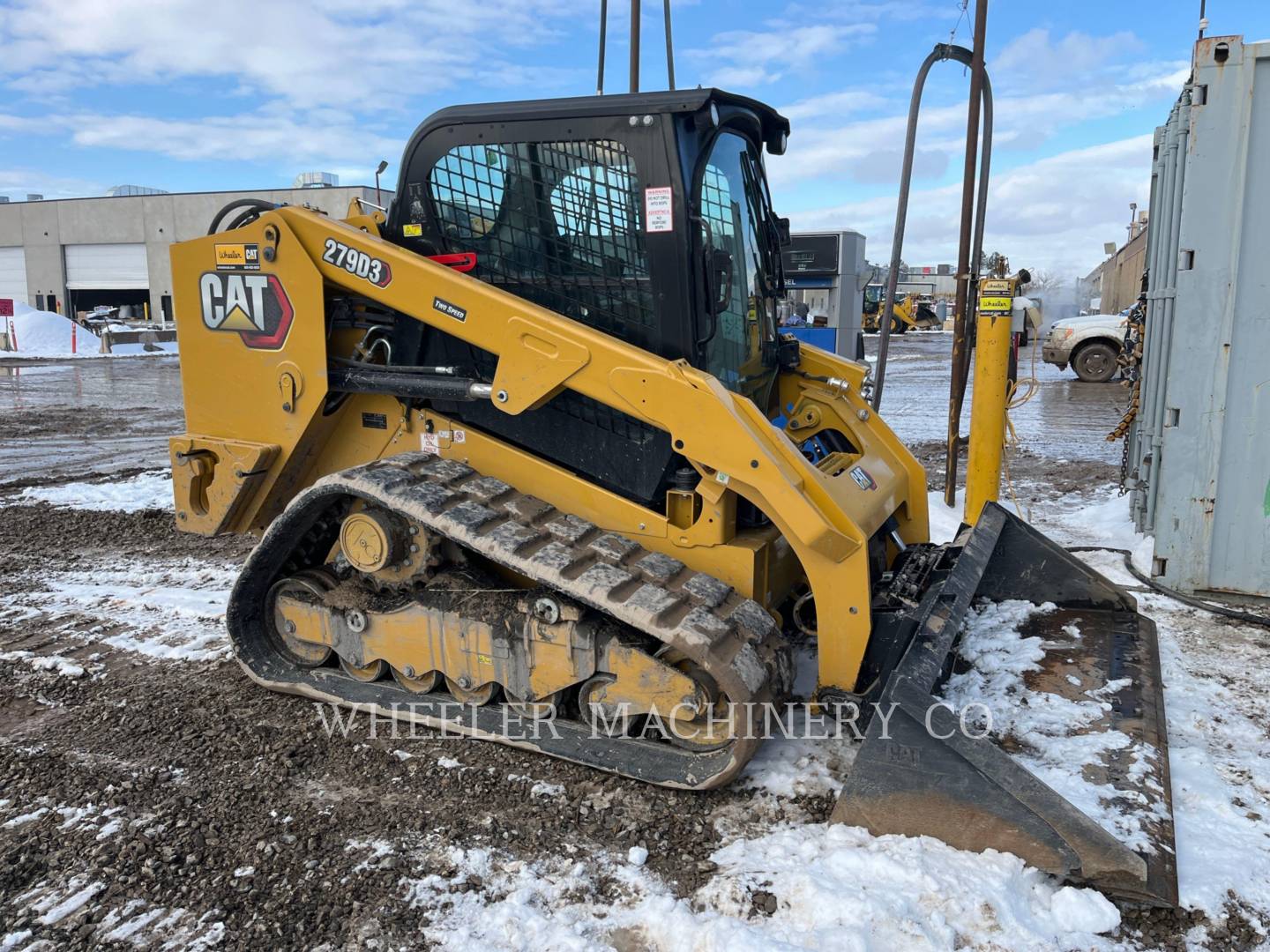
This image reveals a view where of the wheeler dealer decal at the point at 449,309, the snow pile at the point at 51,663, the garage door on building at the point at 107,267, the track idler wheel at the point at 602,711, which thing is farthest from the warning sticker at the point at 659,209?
the garage door on building at the point at 107,267

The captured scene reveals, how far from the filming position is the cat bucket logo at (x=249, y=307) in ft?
13.4

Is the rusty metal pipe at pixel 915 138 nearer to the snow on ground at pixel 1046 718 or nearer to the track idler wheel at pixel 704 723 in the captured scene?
the snow on ground at pixel 1046 718

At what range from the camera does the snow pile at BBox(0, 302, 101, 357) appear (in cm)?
2880

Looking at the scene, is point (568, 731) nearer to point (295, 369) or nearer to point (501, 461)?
point (501, 461)

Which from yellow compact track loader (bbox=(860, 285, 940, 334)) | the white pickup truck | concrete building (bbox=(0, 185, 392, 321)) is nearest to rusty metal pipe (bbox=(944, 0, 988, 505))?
the white pickup truck

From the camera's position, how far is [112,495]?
8.10 meters

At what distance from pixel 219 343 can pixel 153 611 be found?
191cm

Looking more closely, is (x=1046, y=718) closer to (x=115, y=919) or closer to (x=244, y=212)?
(x=115, y=919)

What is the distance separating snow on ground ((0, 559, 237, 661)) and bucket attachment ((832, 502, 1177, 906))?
3303 millimetres

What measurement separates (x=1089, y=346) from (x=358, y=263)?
647 inches

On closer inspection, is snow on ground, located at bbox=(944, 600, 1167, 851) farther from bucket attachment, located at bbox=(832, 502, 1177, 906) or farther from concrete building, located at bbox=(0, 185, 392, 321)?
concrete building, located at bbox=(0, 185, 392, 321)

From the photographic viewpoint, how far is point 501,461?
3.97 metres

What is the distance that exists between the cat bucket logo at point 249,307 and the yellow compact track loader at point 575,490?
0.01 m

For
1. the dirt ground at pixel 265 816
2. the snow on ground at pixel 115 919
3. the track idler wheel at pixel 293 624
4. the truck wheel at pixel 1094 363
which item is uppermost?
the truck wheel at pixel 1094 363
